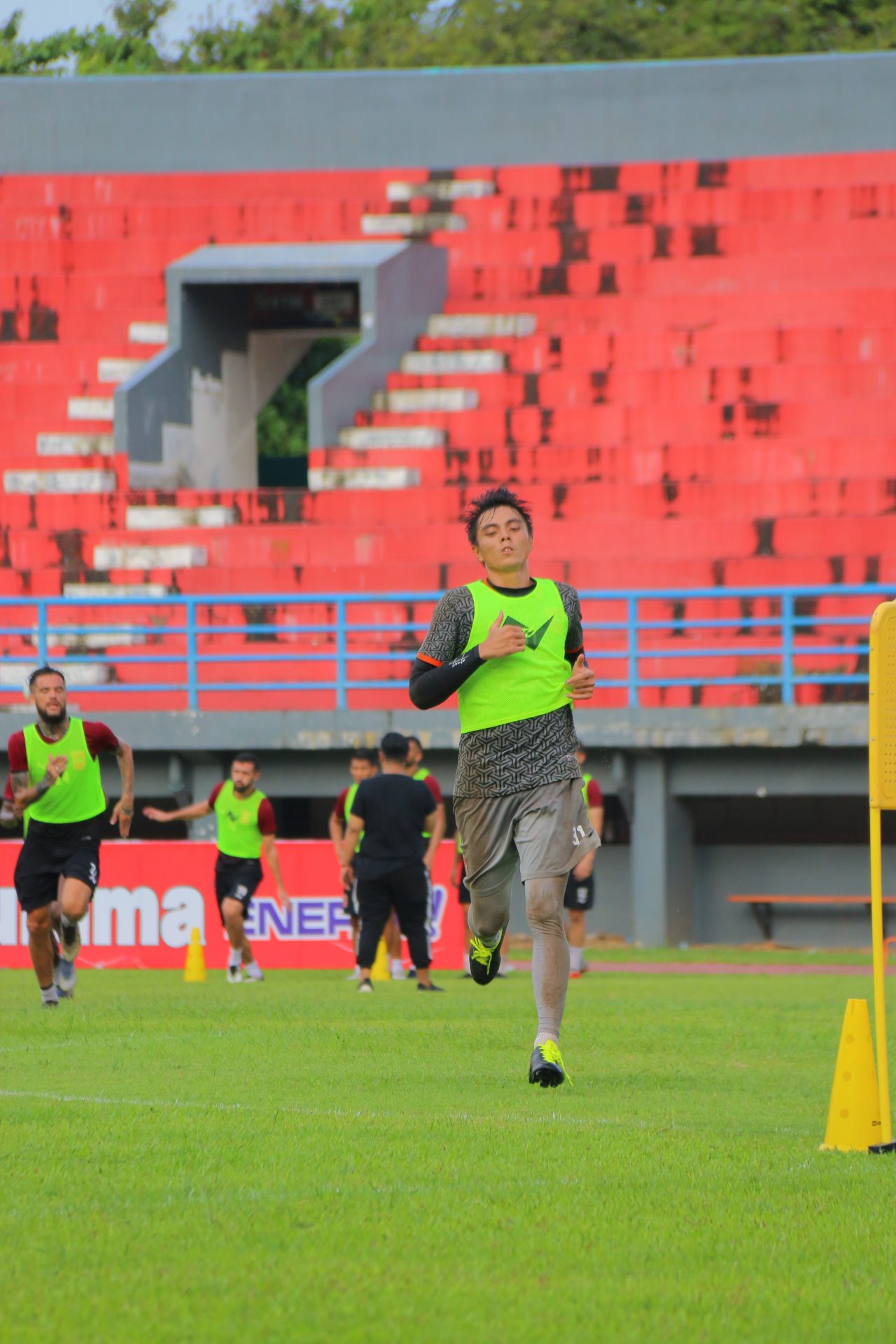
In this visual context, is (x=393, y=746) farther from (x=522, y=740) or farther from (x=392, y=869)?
(x=522, y=740)

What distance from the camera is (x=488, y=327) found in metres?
27.9

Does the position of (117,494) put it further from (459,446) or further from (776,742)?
(776,742)

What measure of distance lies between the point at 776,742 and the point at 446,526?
551 cm

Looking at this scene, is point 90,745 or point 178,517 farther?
point 178,517

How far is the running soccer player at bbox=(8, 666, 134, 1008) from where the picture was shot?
1198 cm

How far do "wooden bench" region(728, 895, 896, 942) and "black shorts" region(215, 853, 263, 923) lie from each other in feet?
22.2

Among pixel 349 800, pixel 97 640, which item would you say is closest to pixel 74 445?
pixel 97 640

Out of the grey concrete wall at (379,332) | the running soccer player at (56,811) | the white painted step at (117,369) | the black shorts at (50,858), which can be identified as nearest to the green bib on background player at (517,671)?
the running soccer player at (56,811)

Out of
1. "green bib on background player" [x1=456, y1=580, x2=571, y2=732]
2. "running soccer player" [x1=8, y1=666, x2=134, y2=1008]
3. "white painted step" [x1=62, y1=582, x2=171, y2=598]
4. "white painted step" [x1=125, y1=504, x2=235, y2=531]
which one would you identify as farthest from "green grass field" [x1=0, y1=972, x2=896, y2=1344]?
"white painted step" [x1=125, y1=504, x2=235, y2=531]

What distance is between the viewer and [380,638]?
23.7 metres

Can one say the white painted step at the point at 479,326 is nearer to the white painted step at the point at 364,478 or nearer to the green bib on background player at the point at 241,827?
the white painted step at the point at 364,478

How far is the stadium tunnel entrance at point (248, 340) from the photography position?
88.0 ft

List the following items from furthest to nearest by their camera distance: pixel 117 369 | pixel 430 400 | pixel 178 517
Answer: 1. pixel 117 369
2. pixel 430 400
3. pixel 178 517

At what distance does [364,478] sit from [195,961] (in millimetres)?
10101
